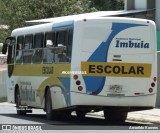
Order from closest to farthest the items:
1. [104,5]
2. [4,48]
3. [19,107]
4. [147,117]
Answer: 1. [147,117]
2. [19,107]
3. [4,48]
4. [104,5]

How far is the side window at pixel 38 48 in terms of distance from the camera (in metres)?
22.4

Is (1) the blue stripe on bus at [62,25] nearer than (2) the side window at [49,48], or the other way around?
(1) the blue stripe on bus at [62,25]

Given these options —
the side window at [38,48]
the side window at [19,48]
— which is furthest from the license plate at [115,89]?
the side window at [19,48]

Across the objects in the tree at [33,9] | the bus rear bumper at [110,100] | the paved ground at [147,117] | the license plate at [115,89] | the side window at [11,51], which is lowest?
the paved ground at [147,117]

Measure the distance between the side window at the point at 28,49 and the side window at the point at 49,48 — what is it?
1.52 meters

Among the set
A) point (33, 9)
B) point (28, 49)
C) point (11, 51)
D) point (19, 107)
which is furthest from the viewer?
point (33, 9)

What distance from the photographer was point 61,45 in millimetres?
20438

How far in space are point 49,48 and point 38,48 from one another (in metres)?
1.24

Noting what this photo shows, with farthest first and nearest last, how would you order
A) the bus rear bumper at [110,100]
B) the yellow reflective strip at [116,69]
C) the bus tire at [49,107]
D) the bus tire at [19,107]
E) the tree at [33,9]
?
the tree at [33,9] < the bus tire at [19,107] < the bus tire at [49,107] < the yellow reflective strip at [116,69] < the bus rear bumper at [110,100]

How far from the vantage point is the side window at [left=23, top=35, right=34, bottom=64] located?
77.4 ft

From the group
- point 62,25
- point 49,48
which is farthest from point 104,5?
point 62,25

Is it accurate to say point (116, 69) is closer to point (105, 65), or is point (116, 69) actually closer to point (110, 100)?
point (105, 65)

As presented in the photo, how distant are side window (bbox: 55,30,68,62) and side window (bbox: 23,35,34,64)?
2.73 metres

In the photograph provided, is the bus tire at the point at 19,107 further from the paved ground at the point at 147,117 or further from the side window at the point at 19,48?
the paved ground at the point at 147,117
